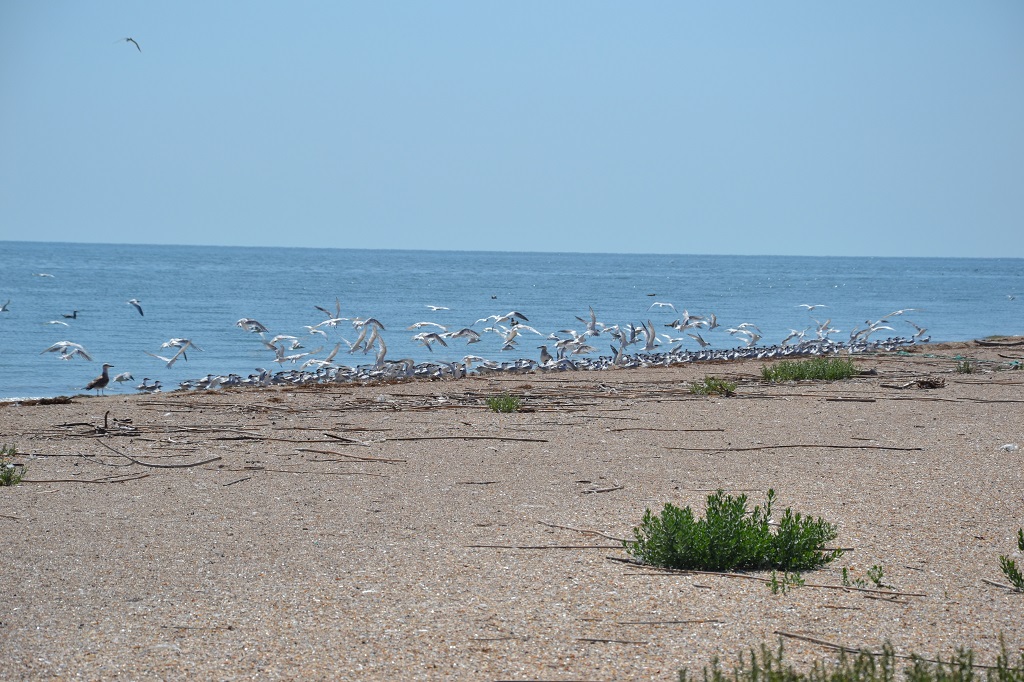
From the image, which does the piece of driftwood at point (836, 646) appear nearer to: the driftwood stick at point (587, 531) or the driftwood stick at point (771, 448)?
the driftwood stick at point (587, 531)

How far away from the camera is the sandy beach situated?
4.75 m

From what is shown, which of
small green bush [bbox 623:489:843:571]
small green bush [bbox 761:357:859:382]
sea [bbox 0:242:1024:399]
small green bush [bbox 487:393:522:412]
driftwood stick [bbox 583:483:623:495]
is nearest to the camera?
small green bush [bbox 623:489:843:571]

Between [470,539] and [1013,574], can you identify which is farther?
[470,539]

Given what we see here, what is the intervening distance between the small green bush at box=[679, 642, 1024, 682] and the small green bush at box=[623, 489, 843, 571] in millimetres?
1413

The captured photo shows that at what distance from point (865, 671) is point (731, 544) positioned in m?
1.93

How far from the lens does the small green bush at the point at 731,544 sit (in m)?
5.92

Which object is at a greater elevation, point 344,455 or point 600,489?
point 600,489

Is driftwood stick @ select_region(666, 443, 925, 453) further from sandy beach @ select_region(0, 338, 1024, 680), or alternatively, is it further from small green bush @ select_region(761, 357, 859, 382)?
small green bush @ select_region(761, 357, 859, 382)

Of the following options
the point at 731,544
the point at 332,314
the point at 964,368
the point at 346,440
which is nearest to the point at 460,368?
the point at 964,368

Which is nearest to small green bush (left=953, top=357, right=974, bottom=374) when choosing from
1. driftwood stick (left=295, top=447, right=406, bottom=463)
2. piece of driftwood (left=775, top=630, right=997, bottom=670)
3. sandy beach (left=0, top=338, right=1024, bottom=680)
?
sandy beach (left=0, top=338, right=1024, bottom=680)

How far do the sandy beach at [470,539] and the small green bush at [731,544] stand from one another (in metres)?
0.17

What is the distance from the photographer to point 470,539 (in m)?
6.69

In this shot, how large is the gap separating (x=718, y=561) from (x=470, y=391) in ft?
34.2

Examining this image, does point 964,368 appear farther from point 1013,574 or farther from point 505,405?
point 1013,574
